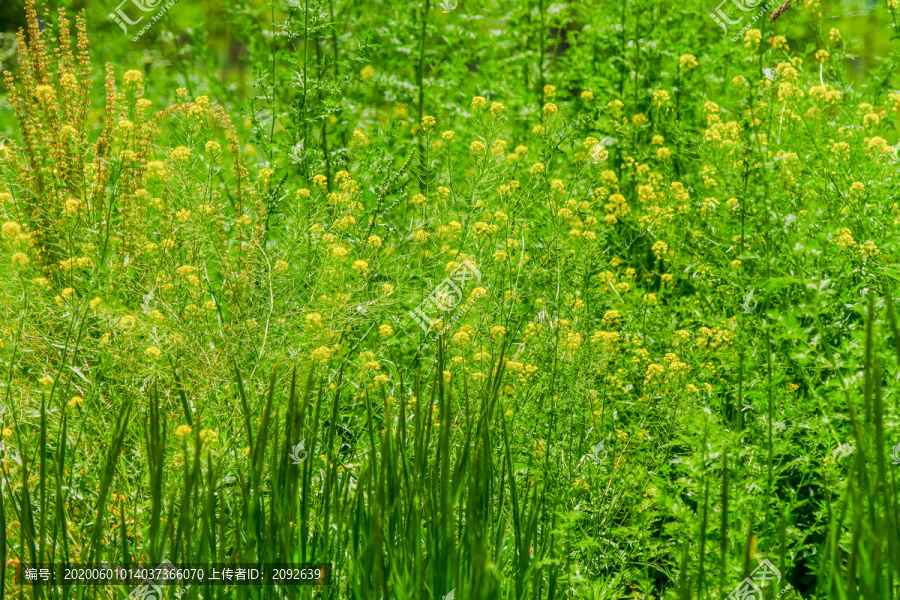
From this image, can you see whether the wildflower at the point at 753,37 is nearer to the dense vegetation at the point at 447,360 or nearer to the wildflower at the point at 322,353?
the dense vegetation at the point at 447,360

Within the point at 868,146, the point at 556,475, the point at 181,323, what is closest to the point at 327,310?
the point at 181,323

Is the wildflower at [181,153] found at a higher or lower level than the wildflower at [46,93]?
lower

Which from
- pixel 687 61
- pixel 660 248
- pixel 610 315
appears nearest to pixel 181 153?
pixel 610 315

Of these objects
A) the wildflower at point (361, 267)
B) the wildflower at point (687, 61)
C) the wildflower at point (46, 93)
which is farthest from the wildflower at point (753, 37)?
the wildflower at point (46, 93)

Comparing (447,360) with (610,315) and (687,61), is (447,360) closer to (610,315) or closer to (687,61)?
(610,315)

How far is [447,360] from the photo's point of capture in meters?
2.65

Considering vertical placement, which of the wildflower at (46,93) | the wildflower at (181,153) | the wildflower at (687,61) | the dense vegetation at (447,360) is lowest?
the dense vegetation at (447,360)

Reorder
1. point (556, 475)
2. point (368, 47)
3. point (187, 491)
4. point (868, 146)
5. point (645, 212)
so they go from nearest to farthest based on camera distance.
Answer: point (187, 491) < point (556, 475) < point (868, 146) < point (368, 47) < point (645, 212)

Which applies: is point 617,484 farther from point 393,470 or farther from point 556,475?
point 393,470

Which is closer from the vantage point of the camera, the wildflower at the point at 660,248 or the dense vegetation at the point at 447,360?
the dense vegetation at the point at 447,360

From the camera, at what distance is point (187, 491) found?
49.8 inches

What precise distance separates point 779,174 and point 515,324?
1.30 meters

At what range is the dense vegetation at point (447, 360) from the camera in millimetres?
1614

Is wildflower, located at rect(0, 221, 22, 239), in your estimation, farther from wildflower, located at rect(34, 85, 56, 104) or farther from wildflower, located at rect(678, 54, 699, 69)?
wildflower, located at rect(678, 54, 699, 69)
